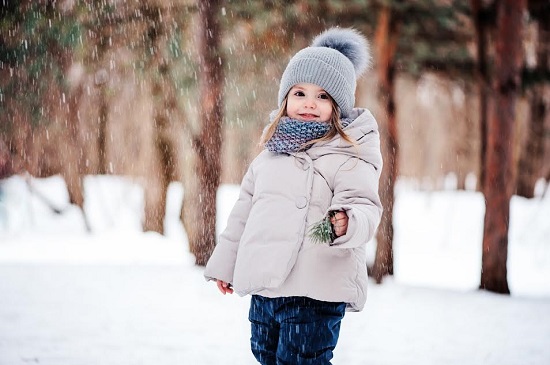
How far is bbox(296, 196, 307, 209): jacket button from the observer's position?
88.2 inches

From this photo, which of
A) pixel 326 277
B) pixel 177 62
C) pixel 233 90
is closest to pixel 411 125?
pixel 233 90

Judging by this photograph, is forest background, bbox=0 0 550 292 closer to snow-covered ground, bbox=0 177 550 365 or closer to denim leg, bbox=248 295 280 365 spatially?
snow-covered ground, bbox=0 177 550 365

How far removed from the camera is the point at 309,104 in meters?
2.46

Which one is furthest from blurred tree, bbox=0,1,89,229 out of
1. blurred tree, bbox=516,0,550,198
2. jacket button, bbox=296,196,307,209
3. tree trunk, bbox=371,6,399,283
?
blurred tree, bbox=516,0,550,198

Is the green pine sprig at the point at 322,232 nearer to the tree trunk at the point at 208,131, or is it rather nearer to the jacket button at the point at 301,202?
the jacket button at the point at 301,202

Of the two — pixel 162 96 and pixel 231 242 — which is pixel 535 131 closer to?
pixel 162 96

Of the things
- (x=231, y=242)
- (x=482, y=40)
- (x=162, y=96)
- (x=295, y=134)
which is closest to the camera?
(x=295, y=134)

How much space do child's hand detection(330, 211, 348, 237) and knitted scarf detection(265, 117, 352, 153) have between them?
0.45 metres

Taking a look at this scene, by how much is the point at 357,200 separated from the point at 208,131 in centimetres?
570

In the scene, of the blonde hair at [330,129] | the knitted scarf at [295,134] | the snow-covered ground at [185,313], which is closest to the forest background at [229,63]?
the snow-covered ground at [185,313]

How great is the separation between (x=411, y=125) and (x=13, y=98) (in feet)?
68.9

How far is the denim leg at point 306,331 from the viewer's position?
2.20m

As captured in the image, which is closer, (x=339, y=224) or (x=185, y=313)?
(x=339, y=224)

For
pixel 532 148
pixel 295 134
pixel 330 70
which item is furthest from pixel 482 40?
pixel 532 148
